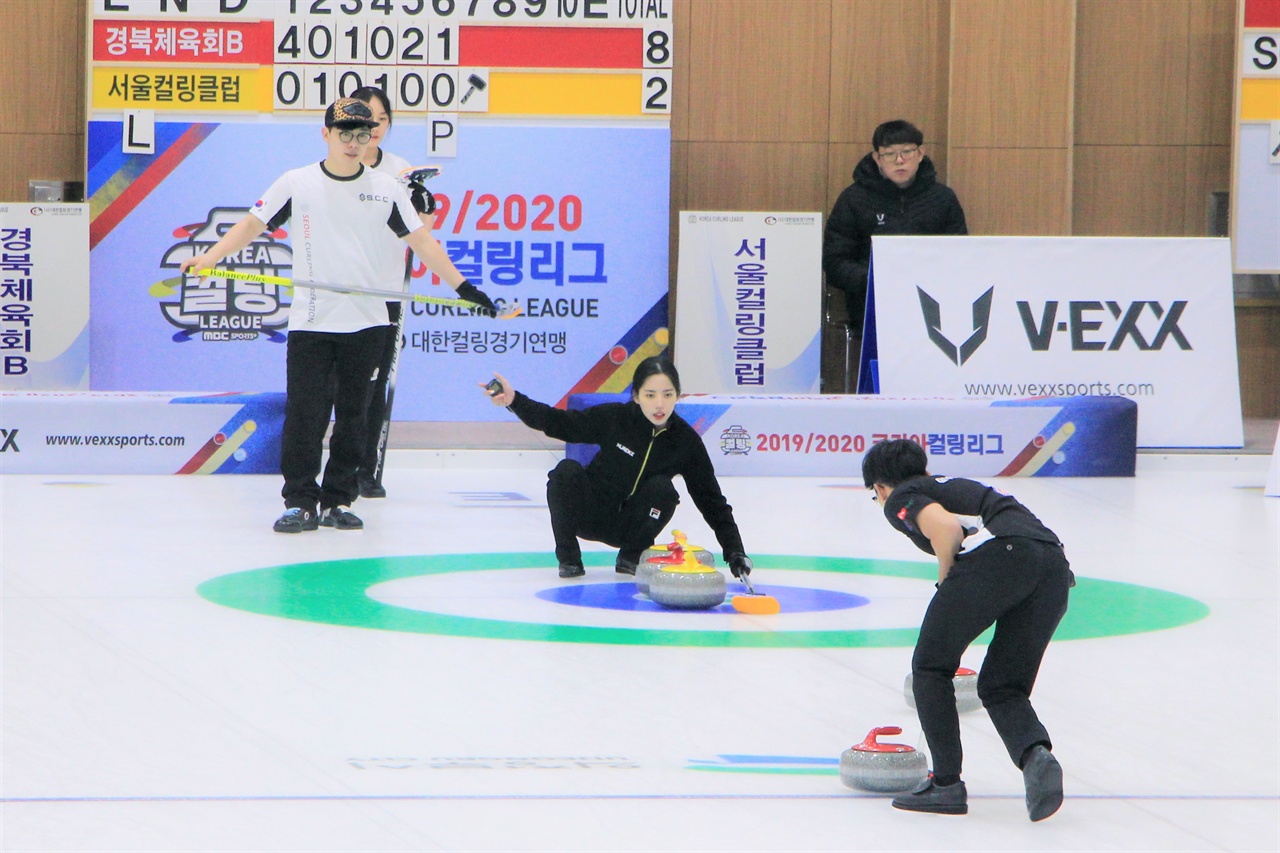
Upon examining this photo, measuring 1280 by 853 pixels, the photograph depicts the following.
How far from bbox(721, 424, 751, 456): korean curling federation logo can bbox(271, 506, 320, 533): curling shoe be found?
3.07 meters

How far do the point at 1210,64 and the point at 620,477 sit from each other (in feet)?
27.1

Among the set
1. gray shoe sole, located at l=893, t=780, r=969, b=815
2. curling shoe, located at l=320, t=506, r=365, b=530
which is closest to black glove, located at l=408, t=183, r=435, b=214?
curling shoe, located at l=320, t=506, r=365, b=530

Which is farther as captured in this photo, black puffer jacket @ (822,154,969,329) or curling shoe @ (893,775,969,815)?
black puffer jacket @ (822,154,969,329)

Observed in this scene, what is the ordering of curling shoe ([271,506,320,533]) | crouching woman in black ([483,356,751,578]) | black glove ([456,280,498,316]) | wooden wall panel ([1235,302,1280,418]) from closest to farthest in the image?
crouching woman in black ([483,356,751,578])
curling shoe ([271,506,320,533])
black glove ([456,280,498,316])
wooden wall panel ([1235,302,1280,418])

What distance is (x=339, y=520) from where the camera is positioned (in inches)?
289

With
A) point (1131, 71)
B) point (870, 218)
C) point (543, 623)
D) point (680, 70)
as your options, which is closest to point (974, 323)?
point (870, 218)

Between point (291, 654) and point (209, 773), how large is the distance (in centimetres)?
125

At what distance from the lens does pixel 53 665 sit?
450cm

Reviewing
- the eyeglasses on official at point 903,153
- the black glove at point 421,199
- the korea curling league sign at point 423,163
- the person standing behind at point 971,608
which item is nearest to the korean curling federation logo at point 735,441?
the korea curling league sign at point 423,163

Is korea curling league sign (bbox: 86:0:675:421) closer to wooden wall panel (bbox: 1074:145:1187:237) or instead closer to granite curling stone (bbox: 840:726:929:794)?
wooden wall panel (bbox: 1074:145:1187:237)

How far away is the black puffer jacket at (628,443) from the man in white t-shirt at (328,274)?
4.43 feet

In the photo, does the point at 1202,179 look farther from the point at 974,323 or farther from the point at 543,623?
the point at 543,623

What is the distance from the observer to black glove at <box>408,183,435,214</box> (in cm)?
827

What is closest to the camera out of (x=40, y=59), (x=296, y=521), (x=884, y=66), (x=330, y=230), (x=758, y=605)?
(x=758, y=605)
